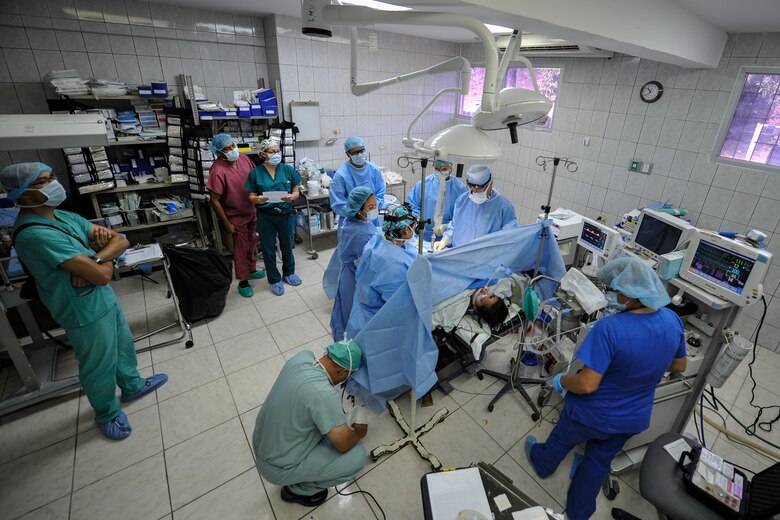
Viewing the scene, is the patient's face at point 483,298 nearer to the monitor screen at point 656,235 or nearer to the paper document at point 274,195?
the monitor screen at point 656,235

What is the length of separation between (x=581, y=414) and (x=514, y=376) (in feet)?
3.14

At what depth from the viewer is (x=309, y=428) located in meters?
1.78

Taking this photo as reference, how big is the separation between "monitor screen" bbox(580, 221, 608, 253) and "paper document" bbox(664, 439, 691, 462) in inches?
47.2

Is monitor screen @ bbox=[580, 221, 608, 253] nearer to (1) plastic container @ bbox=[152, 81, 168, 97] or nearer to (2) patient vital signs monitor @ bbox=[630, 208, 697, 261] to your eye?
(2) patient vital signs monitor @ bbox=[630, 208, 697, 261]

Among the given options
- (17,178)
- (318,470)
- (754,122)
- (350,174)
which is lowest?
(318,470)

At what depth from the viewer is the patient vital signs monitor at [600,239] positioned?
2.46 m

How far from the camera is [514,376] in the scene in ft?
9.12

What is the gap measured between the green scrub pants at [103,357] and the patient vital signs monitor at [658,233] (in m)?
3.51

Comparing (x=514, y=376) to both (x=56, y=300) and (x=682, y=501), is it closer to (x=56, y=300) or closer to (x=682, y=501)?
(x=682, y=501)

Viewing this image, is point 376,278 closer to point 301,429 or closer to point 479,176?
point 301,429

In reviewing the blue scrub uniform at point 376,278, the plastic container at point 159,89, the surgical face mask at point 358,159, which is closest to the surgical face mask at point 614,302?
the blue scrub uniform at point 376,278

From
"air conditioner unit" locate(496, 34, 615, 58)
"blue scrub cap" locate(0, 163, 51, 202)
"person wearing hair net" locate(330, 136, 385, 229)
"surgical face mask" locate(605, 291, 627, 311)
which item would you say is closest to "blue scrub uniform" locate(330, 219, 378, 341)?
"person wearing hair net" locate(330, 136, 385, 229)

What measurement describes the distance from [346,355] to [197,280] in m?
2.16

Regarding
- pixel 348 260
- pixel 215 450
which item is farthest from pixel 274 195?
pixel 215 450
